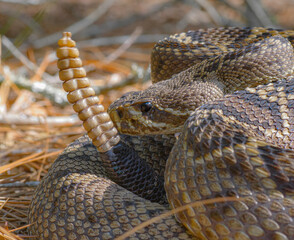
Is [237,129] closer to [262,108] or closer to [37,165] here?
[262,108]

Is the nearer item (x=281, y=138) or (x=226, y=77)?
(x=281, y=138)

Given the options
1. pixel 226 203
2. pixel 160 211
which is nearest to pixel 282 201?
pixel 226 203

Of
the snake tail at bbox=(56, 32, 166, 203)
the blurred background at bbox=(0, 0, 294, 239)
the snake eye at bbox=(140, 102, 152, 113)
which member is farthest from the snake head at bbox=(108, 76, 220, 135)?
the blurred background at bbox=(0, 0, 294, 239)

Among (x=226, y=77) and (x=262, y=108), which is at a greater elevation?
(x=226, y=77)

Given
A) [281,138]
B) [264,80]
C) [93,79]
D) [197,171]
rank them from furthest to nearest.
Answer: [93,79] < [264,80] < [281,138] < [197,171]

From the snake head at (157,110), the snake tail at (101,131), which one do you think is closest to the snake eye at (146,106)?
the snake head at (157,110)

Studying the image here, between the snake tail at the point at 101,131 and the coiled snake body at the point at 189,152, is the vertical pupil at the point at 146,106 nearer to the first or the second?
the coiled snake body at the point at 189,152

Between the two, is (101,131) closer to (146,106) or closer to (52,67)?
(146,106)
